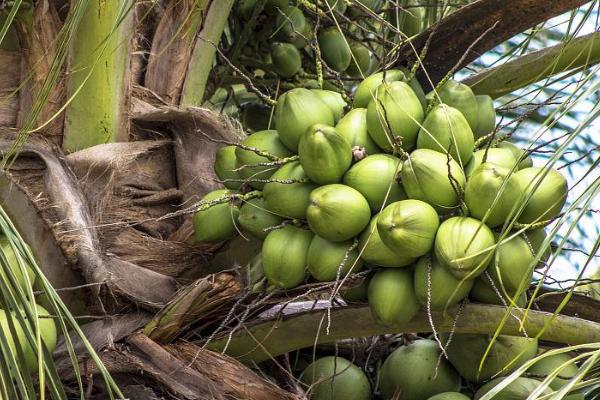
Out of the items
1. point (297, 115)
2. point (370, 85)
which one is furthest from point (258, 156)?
point (370, 85)

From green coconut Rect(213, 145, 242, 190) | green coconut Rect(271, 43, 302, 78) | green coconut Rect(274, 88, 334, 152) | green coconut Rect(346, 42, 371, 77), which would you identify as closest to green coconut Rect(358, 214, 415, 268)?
green coconut Rect(274, 88, 334, 152)

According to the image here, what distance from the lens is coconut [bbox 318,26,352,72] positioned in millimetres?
2295

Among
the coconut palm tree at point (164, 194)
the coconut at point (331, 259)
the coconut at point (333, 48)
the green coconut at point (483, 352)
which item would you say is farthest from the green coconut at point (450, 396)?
the coconut at point (333, 48)

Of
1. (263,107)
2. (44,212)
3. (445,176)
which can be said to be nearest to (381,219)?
(445,176)

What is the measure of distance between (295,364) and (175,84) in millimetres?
624

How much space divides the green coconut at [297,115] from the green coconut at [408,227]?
0.83 ft

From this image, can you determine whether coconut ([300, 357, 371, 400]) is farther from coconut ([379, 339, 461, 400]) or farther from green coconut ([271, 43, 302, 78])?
green coconut ([271, 43, 302, 78])

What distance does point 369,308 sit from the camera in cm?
165

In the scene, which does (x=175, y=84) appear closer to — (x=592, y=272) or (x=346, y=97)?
(x=346, y=97)

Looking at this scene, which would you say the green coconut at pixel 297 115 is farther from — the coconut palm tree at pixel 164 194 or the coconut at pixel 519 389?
the coconut at pixel 519 389

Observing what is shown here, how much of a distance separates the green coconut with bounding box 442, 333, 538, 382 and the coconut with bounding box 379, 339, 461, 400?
4 centimetres

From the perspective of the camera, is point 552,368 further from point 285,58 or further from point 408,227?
point 285,58

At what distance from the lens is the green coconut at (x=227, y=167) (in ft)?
5.95

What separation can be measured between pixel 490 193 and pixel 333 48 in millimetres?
913
